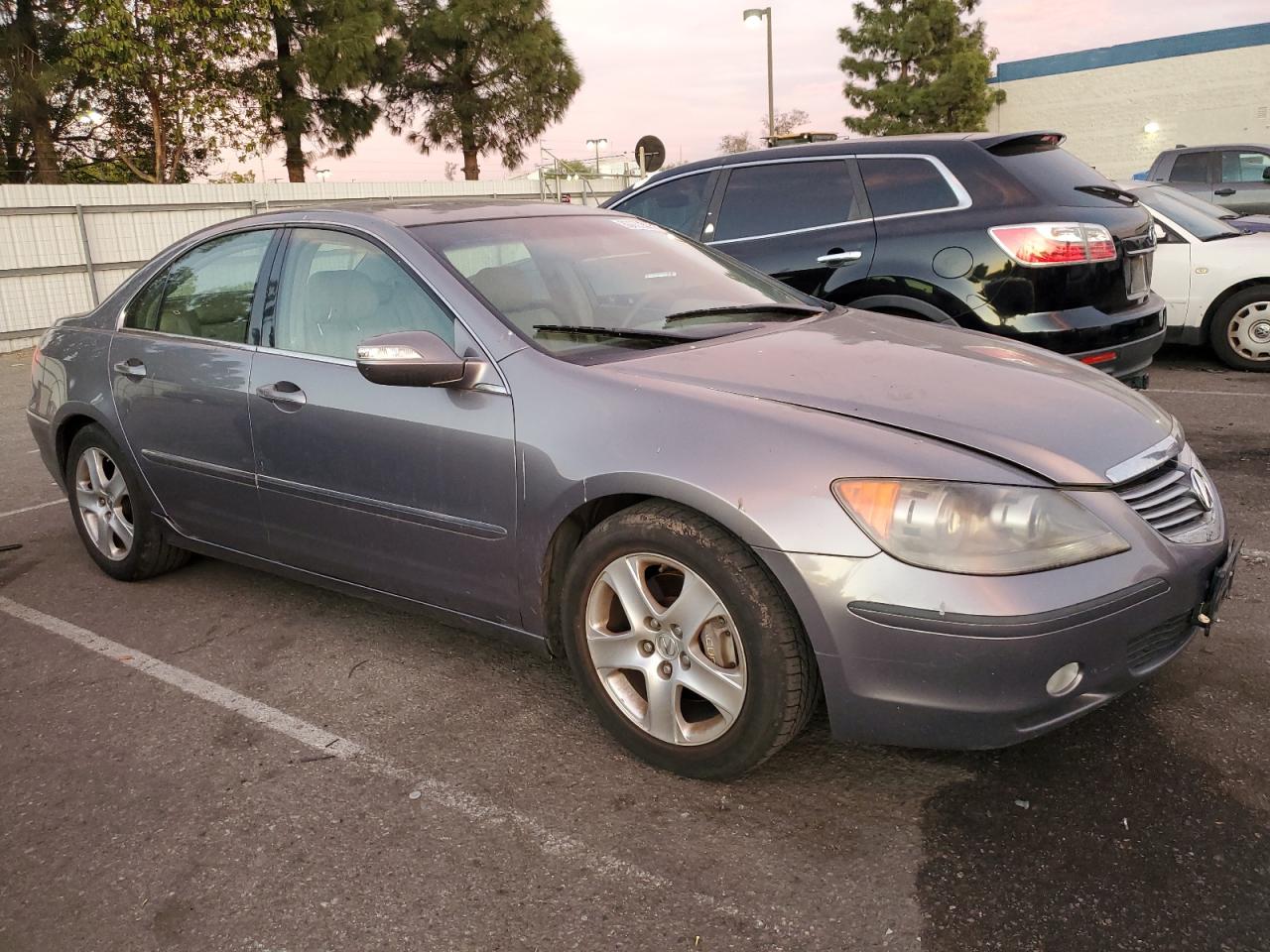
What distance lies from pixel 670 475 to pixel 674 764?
76cm

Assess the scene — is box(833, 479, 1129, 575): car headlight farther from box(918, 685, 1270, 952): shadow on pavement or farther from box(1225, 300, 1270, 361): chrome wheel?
box(1225, 300, 1270, 361): chrome wheel

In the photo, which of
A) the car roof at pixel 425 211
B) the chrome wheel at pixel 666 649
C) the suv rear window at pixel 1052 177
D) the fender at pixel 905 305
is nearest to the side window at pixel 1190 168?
the suv rear window at pixel 1052 177

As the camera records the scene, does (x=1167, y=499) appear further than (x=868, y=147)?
Result: No

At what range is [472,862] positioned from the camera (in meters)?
2.44

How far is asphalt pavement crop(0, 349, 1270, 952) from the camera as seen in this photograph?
2215 mm

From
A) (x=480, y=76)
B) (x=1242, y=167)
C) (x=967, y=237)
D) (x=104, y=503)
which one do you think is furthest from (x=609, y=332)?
(x=480, y=76)

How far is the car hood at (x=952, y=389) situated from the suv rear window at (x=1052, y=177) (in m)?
2.44

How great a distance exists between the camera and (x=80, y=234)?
15109mm

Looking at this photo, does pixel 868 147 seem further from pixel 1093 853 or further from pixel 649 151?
pixel 649 151

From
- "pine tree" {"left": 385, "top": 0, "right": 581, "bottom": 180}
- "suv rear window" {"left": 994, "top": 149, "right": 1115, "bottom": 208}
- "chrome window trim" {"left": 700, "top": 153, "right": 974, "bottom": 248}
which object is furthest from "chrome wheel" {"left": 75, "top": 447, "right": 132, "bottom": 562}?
"pine tree" {"left": 385, "top": 0, "right": 581, "bottom": 180}

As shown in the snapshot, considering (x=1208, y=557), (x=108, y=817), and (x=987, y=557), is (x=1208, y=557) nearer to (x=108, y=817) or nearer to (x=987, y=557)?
(x=987, y=557)

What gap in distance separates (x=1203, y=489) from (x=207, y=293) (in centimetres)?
342

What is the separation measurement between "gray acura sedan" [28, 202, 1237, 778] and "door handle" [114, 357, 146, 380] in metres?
0.02

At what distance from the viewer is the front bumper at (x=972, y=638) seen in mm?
2279
